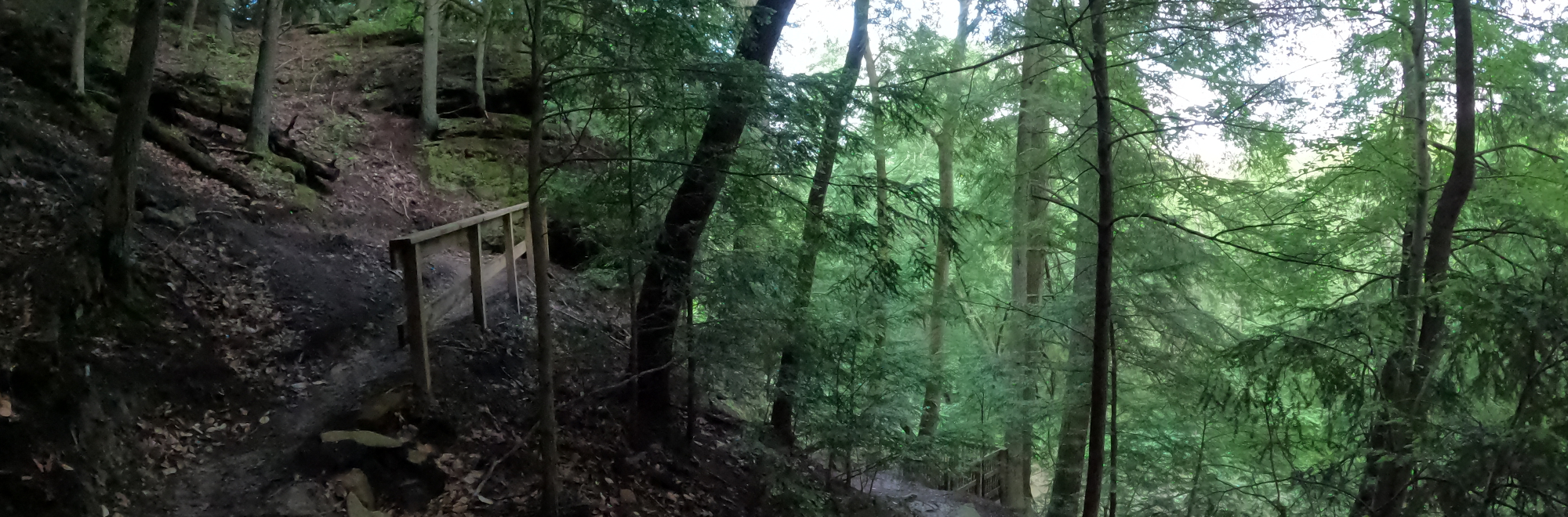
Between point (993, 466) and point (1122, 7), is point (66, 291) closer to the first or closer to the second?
point (1122, 7)

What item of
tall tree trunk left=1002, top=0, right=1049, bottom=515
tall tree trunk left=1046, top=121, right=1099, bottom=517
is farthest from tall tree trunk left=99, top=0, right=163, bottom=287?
tall tree trunk left=1046, top=121, right=1099, bottom=517

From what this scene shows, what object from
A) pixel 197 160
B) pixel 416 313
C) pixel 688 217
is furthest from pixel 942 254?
pixel 197 160

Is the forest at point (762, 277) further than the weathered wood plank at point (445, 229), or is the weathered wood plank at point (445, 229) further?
the weathered wood plank at point (445, 229)

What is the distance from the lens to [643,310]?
270 inches

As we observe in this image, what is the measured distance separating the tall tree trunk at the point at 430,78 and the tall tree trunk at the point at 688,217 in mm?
8165

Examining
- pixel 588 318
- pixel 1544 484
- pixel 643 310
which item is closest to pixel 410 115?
pixel 588 318

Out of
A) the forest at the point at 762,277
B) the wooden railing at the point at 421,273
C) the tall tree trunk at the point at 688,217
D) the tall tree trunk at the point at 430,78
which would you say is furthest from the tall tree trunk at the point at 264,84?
the tall tree trunk at the point at 688,217

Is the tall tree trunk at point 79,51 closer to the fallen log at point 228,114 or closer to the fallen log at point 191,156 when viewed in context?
the fallen log at point 191,156

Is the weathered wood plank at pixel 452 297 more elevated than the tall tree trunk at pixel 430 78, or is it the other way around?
the tall tree trunk at pixel 430 78

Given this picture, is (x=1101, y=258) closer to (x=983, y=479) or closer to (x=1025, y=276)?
(x=1025, y=276)

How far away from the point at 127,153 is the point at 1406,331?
9.80 metres

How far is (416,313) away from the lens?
5289 mm

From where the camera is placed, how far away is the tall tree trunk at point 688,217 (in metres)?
5.31

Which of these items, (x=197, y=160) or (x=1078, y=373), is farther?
(x=1078, y=373)
